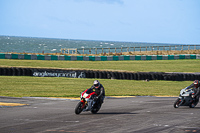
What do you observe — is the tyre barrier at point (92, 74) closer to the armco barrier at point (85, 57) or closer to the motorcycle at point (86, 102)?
the armco barrier at point (85, 57)

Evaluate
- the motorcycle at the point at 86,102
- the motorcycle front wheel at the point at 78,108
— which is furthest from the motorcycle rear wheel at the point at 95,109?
the motorcycle front wheel at the point at 78,108

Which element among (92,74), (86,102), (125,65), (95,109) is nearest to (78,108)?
(86,102)

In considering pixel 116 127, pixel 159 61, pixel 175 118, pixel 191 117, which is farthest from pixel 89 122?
pixel 159 61

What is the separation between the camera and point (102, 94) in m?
14.8

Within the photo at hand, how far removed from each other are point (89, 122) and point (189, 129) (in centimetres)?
328

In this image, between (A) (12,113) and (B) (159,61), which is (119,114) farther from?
(B) (159,61)

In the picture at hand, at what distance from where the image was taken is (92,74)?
35062mm

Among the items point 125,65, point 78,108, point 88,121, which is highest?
point 125,65

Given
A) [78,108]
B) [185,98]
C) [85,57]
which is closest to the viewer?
[78,108]

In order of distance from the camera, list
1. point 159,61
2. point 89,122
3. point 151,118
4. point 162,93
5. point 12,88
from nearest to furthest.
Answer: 1. point 89,122
2. point 151,118
3. point 12,88
4. point 162,93
5. point 159,61

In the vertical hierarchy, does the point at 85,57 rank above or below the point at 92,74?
above

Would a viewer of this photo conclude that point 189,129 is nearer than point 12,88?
Yes

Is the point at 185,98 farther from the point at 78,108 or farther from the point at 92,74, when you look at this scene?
the point at 92,74

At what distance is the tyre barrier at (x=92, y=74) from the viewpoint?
33500 mm
